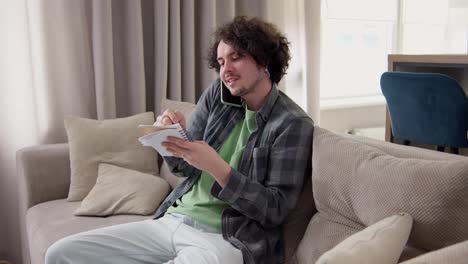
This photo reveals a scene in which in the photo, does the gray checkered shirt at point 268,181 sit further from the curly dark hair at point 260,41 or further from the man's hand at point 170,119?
the man's hand at point 170,119

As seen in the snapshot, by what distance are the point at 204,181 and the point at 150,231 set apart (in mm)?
236

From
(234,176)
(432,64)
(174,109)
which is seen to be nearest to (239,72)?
(234,176)

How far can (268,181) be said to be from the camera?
1.37m

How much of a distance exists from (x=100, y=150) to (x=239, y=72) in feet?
2.96

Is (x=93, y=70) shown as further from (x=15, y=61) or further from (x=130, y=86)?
(x=15, y=61)

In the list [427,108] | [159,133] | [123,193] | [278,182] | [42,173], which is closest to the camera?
[159,133]

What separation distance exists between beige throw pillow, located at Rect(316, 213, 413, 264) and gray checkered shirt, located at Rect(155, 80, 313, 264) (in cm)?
35

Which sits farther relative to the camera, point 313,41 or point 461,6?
point 461,6

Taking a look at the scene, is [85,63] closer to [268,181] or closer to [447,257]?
[268,181]

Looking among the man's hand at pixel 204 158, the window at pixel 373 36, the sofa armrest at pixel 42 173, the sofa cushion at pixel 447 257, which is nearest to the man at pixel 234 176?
the man's hand at pixel 204 158

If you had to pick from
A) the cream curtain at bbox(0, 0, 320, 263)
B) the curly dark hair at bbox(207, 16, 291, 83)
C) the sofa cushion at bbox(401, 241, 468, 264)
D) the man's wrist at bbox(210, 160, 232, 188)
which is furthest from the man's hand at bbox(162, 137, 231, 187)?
the cream curtain at bbox(0, 0, 320, 263)

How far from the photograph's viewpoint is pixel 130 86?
8.14ft

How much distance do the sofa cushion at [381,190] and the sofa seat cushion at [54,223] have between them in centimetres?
83

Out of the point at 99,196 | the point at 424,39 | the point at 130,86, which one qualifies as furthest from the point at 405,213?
the point at 424,39
